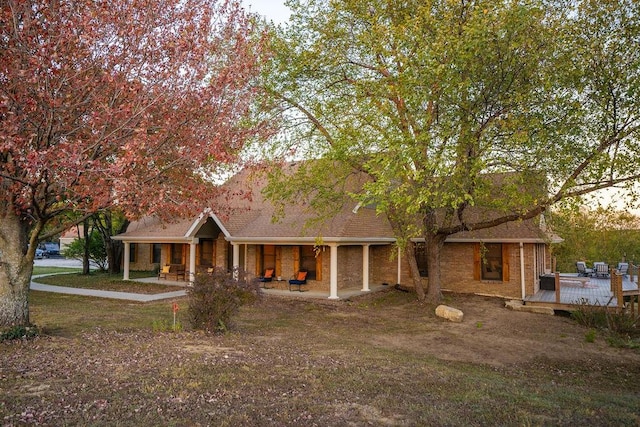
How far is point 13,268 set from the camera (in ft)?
29.2

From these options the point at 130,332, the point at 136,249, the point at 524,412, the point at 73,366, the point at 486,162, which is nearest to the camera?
the point at 524,412

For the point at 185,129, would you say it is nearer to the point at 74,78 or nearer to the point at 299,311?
the point at 74,78

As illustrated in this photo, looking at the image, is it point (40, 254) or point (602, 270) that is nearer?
point (602, 270)

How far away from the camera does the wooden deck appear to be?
1519 centimetres

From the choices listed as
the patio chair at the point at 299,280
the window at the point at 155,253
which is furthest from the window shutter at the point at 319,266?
the window at the point at 155,253

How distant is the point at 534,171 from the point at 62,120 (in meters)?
10.9

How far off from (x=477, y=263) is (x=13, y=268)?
16.7 metres

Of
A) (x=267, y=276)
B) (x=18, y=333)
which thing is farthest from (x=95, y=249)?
(x=18, y=333)

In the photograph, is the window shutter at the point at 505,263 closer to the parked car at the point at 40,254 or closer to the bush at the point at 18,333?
the bush at the point at 18,333

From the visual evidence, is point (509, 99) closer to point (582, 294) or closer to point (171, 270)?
point (582, 294)

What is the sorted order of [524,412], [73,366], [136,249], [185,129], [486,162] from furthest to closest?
[136,249] < [486,162] < [185,129] < [73,366] < [524,412]

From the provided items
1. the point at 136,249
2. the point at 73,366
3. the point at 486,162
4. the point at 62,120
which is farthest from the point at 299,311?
the point at 136,249

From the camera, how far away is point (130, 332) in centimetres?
1014

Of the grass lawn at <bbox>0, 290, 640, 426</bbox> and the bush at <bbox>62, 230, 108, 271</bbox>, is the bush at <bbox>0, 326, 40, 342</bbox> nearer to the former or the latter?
the grass lawn at <bbox>0, 290, 640, 426</bbox>
